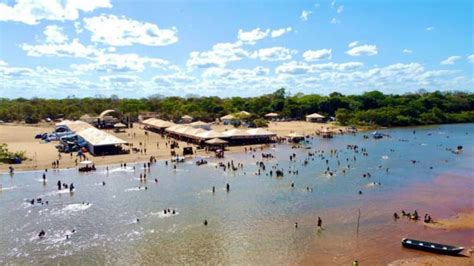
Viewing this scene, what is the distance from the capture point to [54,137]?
78688mm

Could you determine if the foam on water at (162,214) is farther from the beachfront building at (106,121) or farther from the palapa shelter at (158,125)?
the beachfront building at (106,121)

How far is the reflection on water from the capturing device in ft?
90.7

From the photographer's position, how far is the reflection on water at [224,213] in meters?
27.7

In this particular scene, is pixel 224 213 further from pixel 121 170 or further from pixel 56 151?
pixel 56 151

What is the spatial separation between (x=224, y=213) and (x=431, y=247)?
15867 mm

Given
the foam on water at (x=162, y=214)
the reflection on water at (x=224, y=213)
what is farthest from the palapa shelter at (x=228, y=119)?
the foam on water at (x=162, y=214)

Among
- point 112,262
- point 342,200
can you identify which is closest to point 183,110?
point 342,200

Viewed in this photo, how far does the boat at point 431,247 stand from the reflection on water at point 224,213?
2.38 feet

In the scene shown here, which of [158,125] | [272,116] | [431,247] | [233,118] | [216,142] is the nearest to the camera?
[431,247]

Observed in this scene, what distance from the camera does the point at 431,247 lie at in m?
27.9

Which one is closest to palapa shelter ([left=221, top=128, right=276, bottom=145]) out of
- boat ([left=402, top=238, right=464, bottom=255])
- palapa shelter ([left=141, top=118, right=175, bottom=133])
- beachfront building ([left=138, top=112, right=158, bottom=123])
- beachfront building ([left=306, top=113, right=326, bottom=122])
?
palapa shelter ([left=141, top=118, right=175, bottom=133])

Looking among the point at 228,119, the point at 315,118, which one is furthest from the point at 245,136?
the point at 315,118

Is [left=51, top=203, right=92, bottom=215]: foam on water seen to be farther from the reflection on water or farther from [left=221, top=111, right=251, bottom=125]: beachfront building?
[left=221, top=111, right=251, bottom=125]: beachfront building

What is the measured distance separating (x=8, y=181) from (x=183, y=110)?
279ft
